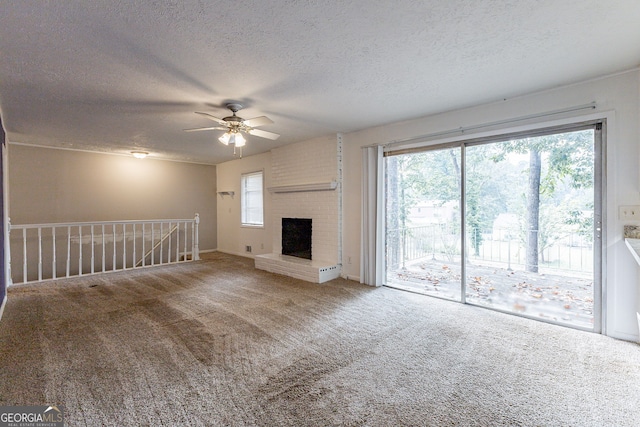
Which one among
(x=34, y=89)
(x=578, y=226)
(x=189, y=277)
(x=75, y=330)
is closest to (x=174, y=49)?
(x=34, y=89)

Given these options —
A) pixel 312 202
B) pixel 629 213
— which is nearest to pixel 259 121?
pixel 312 202

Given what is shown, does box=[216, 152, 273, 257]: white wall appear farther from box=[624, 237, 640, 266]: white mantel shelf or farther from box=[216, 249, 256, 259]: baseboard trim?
box=[624, 237, 640, 266]: white mantel shelf

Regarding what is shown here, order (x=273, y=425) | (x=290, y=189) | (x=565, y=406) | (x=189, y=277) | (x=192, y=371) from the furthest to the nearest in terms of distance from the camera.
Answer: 1. (x=290, y=189)
2. (x=189, y=277)
3. (x=192, y=371)
4. (x=565, y=406)
5. (x=273, y=425)

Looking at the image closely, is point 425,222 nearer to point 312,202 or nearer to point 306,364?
point 312,202

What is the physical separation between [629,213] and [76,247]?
28.3 ft

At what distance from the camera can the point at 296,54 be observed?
2.25m

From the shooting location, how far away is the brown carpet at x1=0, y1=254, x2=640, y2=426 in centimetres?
169

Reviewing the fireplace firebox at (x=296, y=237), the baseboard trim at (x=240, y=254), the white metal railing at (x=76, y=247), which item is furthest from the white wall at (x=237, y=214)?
the white metal railing at (x=76, y=247)

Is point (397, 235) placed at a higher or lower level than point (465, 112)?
lower

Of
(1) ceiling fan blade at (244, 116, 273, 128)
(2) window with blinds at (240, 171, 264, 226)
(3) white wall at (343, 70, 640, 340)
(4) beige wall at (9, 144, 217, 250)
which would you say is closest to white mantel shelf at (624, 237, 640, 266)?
(3) white wall at (343, 70, 640, 340)

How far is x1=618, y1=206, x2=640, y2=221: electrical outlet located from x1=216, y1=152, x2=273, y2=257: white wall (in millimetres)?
5362

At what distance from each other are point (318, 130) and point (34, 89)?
3356mm

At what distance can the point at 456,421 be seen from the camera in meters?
1.62

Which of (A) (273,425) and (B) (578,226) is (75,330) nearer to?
(A) (273,425)
